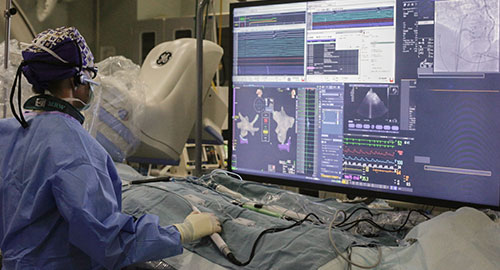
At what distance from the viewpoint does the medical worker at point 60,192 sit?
96cm

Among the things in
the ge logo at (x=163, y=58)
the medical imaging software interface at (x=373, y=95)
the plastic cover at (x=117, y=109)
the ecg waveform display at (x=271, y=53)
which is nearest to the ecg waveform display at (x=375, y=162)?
the medical imaging software interface at (x=373, y=95)

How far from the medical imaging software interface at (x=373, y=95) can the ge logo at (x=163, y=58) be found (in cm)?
58

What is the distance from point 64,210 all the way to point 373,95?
2.92 feet

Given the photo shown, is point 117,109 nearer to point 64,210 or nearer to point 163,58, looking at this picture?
point 163,58

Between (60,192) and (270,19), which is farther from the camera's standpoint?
(270,19)

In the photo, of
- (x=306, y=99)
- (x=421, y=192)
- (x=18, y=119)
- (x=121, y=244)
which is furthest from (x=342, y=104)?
(x=18, y=119)

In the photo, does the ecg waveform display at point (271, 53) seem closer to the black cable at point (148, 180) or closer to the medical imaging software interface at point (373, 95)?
the medical imaging software interface at point (373, 95)

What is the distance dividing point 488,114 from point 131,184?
113 centimetres

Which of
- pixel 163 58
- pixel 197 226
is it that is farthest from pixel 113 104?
pixel 197 226

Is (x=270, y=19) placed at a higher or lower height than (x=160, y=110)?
higher

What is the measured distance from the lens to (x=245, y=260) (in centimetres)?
107

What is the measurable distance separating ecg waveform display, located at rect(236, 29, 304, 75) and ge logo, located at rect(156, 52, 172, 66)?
592 millimetres

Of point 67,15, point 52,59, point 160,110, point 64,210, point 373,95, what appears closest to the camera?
point 64,210

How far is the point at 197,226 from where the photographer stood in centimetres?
115
